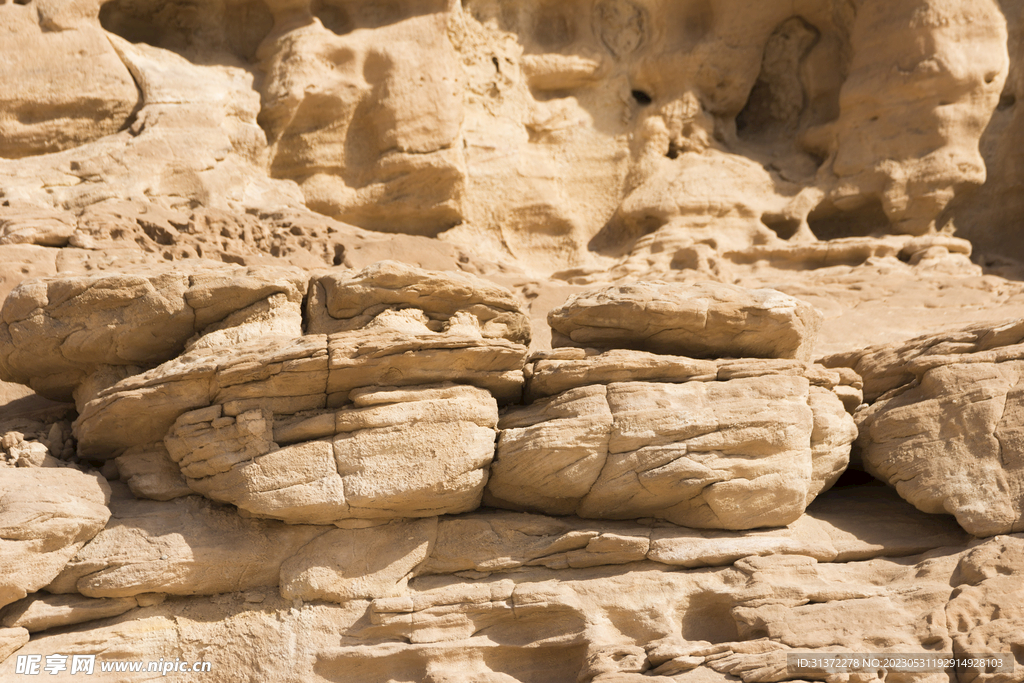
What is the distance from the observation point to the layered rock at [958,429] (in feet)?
20.1

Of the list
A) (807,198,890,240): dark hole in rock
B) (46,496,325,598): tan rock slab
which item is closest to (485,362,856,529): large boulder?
(46,496,325,598): tan rock slab

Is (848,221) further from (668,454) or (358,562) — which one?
(358,562)

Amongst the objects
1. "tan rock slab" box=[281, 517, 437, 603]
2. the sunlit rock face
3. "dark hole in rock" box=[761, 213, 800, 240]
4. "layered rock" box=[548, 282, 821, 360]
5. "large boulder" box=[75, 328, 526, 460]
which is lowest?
"tan rock slab" box=[281, 517, 437, 603]

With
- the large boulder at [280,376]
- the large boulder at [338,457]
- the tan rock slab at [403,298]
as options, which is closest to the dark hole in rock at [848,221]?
the tan rock slab at [403,298]

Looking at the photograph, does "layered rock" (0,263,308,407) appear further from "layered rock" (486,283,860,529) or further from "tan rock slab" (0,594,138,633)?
"layered rock" (486,283,860,529)

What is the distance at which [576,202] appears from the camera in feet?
39.1

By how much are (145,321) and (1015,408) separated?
19.8 ft

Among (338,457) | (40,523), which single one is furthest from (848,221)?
(40,523)

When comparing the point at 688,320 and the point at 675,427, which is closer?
the point at 675,427

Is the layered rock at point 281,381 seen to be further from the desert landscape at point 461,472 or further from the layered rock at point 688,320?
the layered rock at point 688,320

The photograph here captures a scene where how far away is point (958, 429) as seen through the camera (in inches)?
250

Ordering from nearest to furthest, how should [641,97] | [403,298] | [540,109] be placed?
1. [403,298]
2. [540,109]
3. [641,97]

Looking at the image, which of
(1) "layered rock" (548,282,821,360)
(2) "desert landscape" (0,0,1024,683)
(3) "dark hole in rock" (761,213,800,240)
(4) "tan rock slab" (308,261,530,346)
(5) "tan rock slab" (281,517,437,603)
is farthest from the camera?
(3) "dark hole in rock" (761,213,800,240)

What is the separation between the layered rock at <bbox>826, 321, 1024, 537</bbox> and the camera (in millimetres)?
6117
